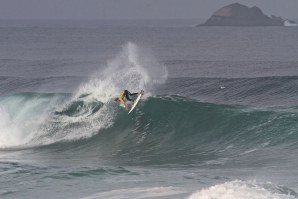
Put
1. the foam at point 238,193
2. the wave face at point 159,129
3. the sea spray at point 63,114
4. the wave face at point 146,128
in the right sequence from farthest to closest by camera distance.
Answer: the sea spray at point 63,114 < the wave face at point 159,129 < the wave face at point 146,128 < the foam at point 238,193

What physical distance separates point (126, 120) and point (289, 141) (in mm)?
8473

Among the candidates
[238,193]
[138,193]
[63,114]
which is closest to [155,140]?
[63,114]

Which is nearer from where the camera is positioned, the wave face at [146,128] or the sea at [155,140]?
the sea at [155,140]

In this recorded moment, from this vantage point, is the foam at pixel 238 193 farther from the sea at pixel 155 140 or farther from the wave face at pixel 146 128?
the wave face at pixel 146 128

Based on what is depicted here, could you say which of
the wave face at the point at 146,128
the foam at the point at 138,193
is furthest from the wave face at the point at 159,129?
the foam at the point at 138,193

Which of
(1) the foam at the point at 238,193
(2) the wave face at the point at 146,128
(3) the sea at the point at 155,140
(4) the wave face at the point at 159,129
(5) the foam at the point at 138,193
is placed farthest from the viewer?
(4) the wave face at the point at 159,129

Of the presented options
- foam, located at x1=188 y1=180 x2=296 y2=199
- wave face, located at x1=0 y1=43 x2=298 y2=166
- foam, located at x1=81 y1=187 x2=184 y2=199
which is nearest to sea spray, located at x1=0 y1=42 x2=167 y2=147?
wave face, located at x1=0 y1=43 x2=298 y2=166

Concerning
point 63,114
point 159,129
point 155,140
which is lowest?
point 155,140

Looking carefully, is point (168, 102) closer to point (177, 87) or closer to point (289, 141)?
point (289, 141)

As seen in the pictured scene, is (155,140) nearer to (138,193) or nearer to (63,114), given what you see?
(63,114)

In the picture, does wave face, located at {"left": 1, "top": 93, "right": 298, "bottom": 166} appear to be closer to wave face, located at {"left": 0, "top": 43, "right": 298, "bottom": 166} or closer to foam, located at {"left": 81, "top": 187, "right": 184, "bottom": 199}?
wave face, located at {"left": 0, "top": 43, "right": 298, "bottom": 166}

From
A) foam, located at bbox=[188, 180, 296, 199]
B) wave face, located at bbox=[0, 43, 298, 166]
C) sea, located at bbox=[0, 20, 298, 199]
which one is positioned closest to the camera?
foam, located at bbox=[188, 180, 296, 199]

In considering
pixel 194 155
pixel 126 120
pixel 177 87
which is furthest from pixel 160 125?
pixel 177 87

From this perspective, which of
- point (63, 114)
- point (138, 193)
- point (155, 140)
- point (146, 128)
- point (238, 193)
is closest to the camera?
point (238, 193)
